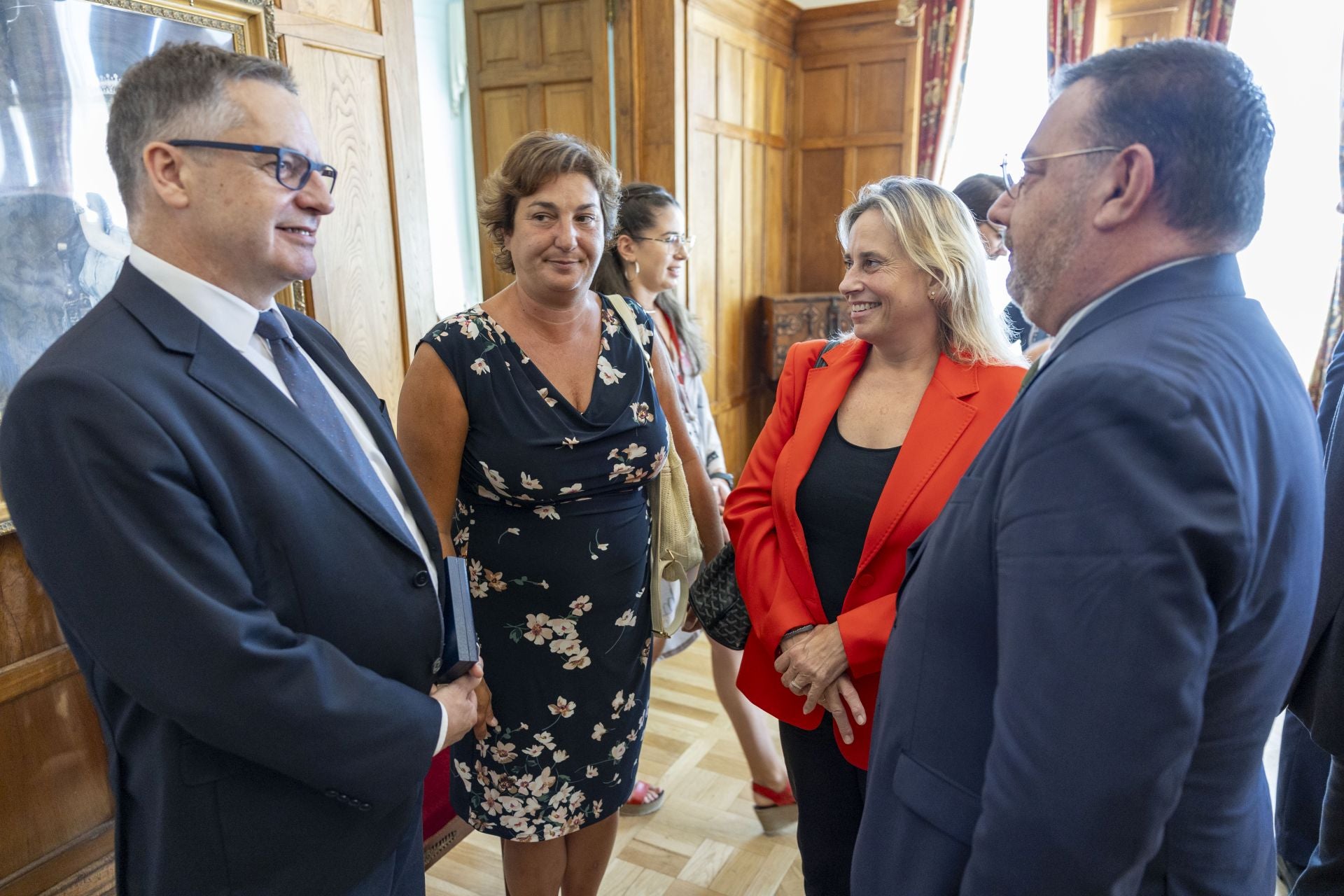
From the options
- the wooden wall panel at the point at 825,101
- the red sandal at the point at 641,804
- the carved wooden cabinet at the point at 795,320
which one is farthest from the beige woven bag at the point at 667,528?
the wooden wall panel at the point at 825,101

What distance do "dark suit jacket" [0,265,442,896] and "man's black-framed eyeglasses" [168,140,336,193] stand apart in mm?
188

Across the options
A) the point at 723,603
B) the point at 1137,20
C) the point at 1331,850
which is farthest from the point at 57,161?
the point at 1137,20

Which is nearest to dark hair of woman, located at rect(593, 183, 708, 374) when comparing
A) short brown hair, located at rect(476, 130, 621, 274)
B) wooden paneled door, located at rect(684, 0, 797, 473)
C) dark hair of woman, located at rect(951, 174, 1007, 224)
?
short brown hair, located at rect(476, 130, 621, 274)

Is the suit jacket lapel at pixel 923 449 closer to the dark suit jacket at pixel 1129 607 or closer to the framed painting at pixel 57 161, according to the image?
the dark suit jacket at pixel 1129 607

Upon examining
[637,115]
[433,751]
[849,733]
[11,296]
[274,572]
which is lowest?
[849,733]

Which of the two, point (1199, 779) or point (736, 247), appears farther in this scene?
point (736, 247)

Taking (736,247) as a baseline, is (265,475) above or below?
below

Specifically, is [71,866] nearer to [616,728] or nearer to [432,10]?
[616,728]

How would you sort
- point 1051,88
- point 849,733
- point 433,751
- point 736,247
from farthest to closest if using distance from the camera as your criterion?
point 736,247, point 849,733, point 433,751, point 1051,88

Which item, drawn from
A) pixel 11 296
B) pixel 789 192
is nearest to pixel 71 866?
pixel 11 296

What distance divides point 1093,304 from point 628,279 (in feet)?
5.70

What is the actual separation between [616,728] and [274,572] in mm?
913

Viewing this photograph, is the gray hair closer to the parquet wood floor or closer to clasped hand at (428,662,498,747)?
clasped hand at (428,662,498,747)

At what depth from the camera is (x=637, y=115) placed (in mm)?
3932
